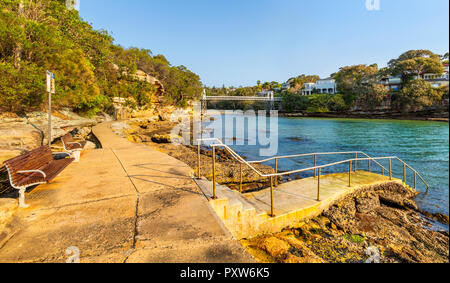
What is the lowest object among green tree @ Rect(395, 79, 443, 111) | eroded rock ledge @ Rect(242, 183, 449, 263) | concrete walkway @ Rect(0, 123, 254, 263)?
eroded rock ledge @ Rect(242, 183, 449, 263)

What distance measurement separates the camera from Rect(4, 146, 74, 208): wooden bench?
2971 mm

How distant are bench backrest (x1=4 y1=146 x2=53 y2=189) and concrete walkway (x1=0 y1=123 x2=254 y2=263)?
1.39 feet

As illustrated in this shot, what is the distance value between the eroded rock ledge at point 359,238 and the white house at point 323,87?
88917 millimetres

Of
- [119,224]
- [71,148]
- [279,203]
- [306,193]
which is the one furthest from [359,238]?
[71,148]

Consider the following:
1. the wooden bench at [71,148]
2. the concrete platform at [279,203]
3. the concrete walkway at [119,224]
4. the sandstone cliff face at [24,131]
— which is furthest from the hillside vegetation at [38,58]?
the concrete platform at [279,203]

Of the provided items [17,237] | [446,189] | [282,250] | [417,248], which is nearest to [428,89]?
[446,189]

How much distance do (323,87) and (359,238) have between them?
93.9m

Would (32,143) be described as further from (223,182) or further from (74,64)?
(223,182)

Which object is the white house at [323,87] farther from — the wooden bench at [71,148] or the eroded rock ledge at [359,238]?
the wooden bench at [71,148]

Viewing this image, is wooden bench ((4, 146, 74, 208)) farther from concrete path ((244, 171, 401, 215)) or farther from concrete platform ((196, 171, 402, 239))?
concrete path ((244, 171, 401, 215))

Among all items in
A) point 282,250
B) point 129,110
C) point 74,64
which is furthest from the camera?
point 129,110

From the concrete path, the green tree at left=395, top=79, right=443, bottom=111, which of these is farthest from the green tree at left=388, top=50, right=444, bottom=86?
the concrete path

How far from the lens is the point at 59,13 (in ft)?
39.5
